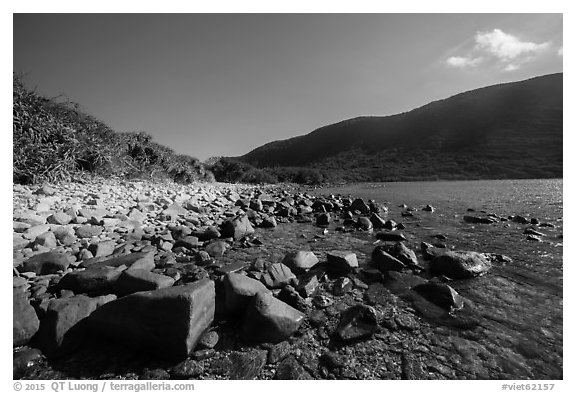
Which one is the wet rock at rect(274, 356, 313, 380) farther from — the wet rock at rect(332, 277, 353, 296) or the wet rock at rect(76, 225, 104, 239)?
the wet rock at rect(76, 225, 104, 239)

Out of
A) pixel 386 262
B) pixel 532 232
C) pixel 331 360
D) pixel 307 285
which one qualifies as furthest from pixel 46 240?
pixel 532 232

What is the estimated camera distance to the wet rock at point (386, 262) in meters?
4.21

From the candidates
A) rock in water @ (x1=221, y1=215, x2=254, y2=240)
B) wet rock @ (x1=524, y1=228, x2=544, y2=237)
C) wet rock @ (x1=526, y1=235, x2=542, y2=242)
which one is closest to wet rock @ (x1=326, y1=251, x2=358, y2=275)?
rock in water @ (x1=221, y1=215, x2=254, y2=240)

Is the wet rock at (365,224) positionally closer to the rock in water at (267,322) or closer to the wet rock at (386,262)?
the wet rock at (386,262)

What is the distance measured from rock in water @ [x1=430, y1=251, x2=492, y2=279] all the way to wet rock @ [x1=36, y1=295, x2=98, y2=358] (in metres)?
4.73

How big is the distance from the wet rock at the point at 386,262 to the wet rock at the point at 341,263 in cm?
43

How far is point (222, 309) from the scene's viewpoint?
9.25ft

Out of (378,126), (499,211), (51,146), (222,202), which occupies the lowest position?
(499,211)

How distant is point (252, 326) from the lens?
8.37ft

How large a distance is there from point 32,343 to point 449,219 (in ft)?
32.8

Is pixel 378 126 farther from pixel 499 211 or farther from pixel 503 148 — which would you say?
pixel 499 211

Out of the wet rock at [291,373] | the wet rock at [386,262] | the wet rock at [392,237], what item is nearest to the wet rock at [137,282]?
the wet rock at [291,373]

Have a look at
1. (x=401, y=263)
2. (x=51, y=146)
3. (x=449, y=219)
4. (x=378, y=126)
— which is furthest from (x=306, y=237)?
(x=378, y=126)

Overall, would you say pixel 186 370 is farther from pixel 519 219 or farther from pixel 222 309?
pixel 519 219
